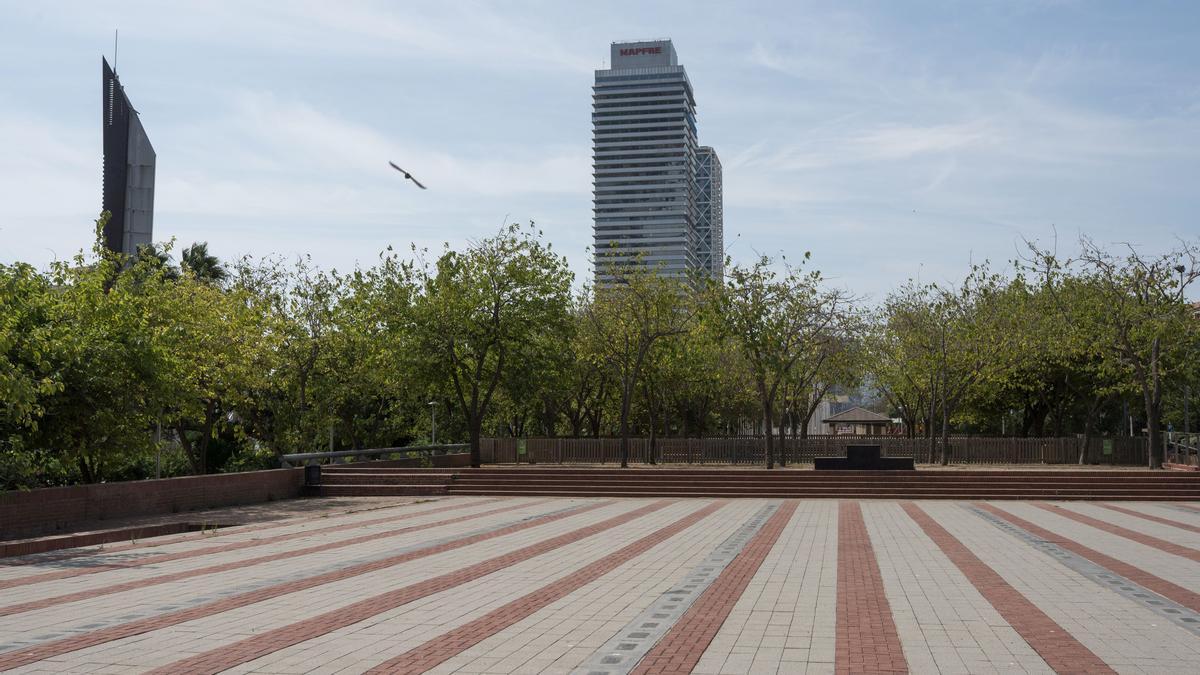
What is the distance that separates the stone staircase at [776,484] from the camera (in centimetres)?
2711

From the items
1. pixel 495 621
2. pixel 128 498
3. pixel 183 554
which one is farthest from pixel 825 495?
pixel 495 621

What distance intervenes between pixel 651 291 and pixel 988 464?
14847mm

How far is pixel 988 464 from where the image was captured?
3884cm

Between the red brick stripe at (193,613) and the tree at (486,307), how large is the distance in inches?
727

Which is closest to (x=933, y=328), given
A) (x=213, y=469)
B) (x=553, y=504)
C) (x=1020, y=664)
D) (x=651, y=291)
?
(x=651, y=291)

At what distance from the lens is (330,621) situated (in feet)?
29.6

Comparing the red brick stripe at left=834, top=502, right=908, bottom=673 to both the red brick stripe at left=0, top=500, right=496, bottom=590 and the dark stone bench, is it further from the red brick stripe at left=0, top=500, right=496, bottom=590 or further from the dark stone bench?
the dark stone bench

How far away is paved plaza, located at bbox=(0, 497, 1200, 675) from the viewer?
24.8 ft

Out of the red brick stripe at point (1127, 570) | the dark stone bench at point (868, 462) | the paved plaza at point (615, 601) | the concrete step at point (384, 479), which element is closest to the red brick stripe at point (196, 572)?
the paved plaza at point (615, 601)

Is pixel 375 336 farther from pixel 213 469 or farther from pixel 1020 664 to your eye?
pixel 1020 664

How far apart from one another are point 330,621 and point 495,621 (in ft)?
4.88

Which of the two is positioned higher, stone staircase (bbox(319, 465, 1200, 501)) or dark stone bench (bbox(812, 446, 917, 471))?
dark stone bench (bbox(812, 446, 917, 471))

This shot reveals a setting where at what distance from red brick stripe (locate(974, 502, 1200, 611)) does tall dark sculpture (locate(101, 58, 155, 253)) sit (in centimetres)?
3770

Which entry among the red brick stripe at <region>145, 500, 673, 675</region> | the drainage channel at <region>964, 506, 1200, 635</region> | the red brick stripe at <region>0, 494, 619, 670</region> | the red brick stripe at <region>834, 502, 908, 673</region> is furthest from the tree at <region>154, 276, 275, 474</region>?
the drainage channel at <region>964, 506, 1200, 635</region>
